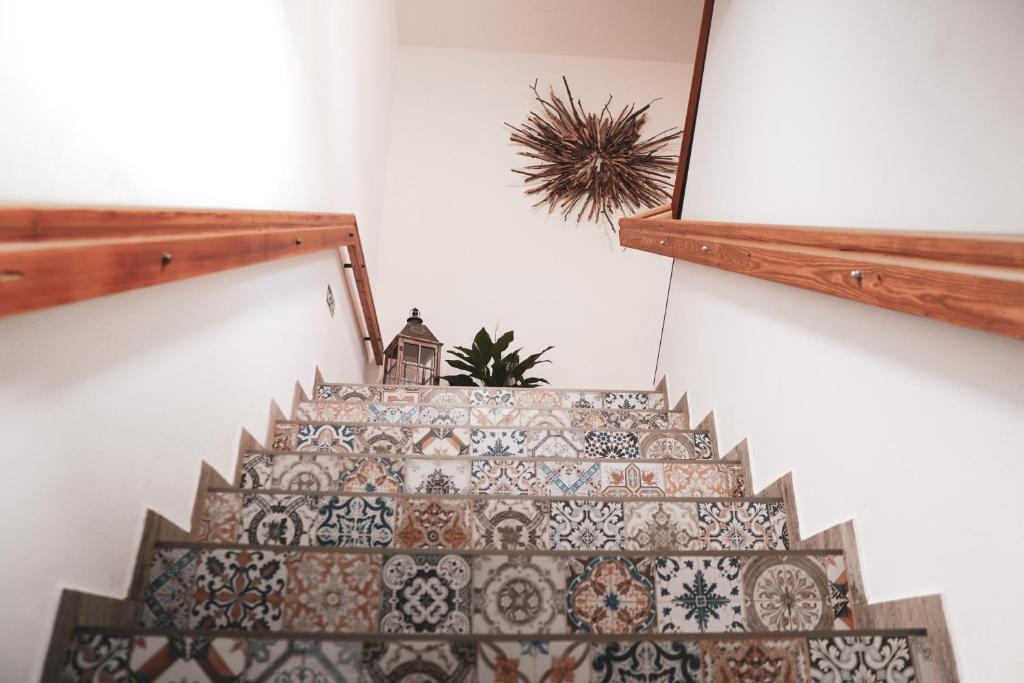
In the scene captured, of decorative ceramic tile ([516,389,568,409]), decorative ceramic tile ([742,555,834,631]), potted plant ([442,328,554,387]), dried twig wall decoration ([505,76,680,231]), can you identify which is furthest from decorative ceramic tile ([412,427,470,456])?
dried twig wall decoration ([505,76,680,231])

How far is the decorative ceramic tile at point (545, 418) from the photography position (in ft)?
9.45

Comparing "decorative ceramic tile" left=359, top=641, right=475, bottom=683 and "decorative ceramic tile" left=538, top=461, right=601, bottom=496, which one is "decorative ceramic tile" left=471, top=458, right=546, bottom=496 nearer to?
"decorative ceramic tile" left=538, top=461, right=601, bottom=496

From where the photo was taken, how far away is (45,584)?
47.4 inches

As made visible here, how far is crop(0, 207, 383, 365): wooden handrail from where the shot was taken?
0.92m

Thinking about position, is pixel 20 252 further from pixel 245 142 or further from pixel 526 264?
pixel 526 264

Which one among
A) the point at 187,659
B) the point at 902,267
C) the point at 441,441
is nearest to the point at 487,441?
the point at 441,441

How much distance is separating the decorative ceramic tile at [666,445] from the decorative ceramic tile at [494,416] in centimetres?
54

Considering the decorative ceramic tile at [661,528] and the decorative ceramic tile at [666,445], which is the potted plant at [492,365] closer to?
the decorative ceramic tile at [666,445]

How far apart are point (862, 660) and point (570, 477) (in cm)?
103

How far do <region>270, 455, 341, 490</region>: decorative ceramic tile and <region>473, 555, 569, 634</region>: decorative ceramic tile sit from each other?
0.78m

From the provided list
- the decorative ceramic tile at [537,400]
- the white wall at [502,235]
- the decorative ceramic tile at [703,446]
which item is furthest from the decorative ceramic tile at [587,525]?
the white wall at [502,235]

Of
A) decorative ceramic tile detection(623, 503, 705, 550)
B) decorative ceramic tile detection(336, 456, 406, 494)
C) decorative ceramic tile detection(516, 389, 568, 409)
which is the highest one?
decorative ceramic tile detection(516, 389, 568, 409)

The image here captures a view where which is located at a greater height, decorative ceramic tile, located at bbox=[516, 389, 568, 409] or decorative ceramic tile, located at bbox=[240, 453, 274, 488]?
decorative ceramic tile, located at bbox=[516, 389, 568, 409]

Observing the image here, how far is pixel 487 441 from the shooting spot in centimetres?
255
